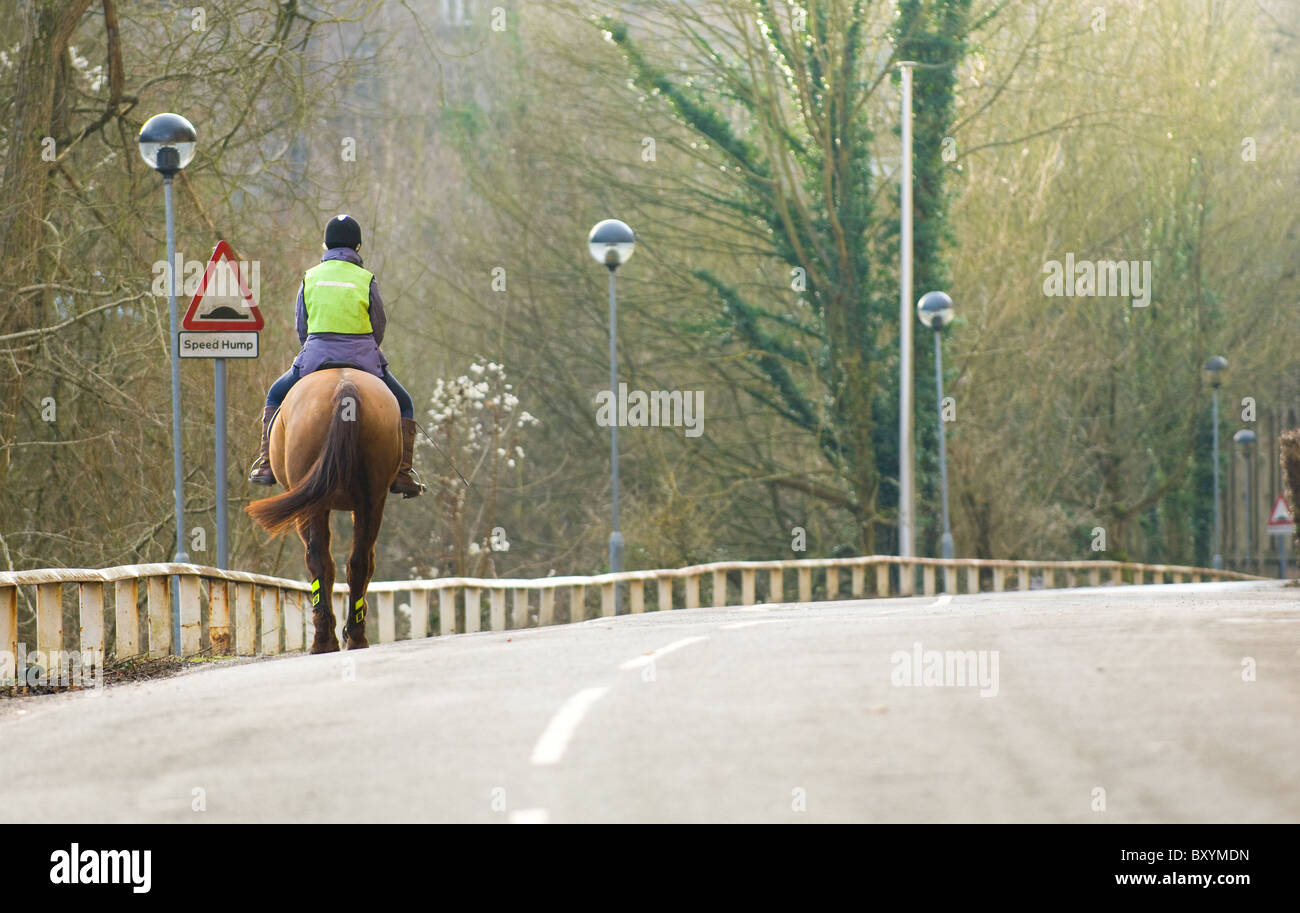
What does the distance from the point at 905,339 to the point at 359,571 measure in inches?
878

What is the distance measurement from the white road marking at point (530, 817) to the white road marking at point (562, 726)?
95 cm

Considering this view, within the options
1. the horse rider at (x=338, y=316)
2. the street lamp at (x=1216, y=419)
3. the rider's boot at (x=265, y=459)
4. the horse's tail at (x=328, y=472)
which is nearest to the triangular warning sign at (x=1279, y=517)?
the street lamp at (x=1216, y=419)

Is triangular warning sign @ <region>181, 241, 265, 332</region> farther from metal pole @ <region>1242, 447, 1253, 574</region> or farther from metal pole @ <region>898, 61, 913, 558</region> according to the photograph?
metal pole @ <region>1242, 447, 1253, 574</region>

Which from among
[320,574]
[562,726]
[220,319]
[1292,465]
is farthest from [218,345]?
[1292,465]

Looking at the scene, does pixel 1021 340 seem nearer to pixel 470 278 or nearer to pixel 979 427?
pixel 979 427

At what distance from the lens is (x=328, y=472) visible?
14312 mm

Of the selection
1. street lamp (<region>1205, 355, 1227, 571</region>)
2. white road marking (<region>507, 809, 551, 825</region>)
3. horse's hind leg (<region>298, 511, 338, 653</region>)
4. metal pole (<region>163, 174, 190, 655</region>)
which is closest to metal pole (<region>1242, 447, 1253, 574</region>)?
street lamp (<region>1205, 355, 1227, 571</region>)

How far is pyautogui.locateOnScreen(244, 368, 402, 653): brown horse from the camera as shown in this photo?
14305mm

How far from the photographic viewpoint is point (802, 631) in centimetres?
1418

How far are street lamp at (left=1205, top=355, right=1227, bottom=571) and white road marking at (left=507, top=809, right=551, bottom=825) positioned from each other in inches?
1620
